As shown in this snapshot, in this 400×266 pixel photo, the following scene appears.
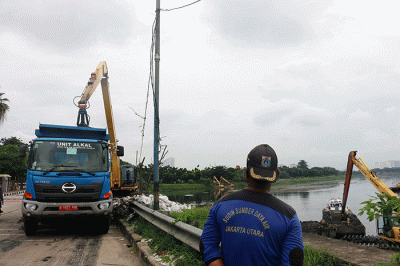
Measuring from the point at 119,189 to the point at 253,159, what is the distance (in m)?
12.4

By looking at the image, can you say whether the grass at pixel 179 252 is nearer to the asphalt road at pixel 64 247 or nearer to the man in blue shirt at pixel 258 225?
the asphalt road at pixel 64 247

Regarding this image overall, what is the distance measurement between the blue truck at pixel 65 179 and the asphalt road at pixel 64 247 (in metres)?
0.51

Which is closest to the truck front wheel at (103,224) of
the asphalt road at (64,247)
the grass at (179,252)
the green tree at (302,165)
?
the asphalt road at (64,247)

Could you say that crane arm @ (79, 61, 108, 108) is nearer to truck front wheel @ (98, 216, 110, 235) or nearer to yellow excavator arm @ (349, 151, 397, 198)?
truck front wheel @ (98, 216, 110, 235)

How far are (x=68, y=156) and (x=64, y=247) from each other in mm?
2492

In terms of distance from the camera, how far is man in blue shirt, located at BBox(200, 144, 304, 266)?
1.99 metres

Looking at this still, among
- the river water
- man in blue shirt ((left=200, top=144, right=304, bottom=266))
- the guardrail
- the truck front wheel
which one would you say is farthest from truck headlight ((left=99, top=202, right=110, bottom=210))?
the river water

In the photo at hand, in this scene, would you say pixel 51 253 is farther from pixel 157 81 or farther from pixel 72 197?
pixel 157 81

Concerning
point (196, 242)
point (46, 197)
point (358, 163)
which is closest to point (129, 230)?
point (46, 197)

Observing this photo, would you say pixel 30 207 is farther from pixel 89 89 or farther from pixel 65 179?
pixel 89 89

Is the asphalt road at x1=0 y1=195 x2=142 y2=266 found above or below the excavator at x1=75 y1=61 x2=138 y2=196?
below

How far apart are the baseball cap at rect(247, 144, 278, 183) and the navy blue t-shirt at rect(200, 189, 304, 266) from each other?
0.13 m

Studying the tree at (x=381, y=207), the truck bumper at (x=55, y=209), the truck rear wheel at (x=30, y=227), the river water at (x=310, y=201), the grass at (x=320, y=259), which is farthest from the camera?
the river water at (x=310, y=201)

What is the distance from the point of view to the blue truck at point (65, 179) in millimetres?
7992
